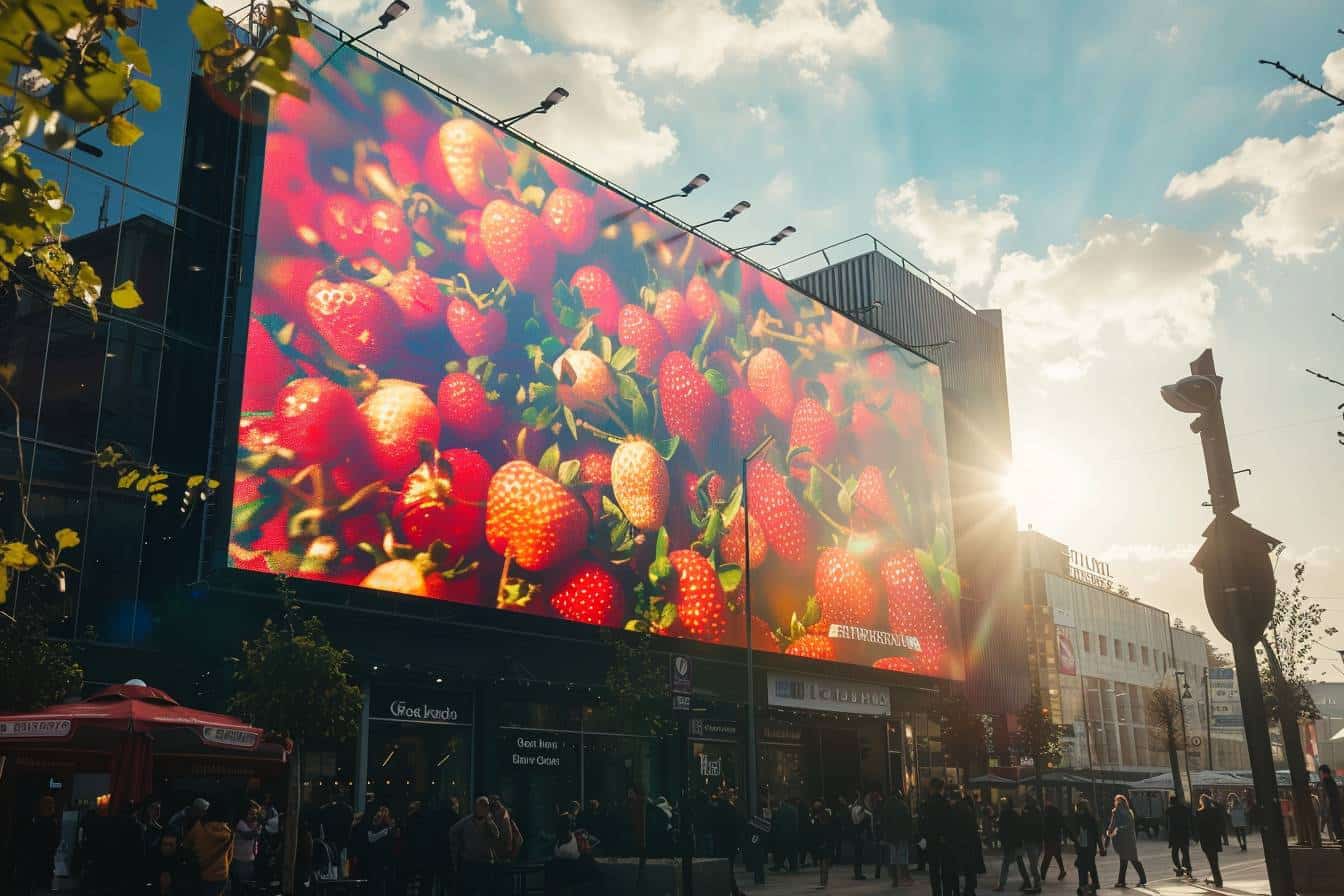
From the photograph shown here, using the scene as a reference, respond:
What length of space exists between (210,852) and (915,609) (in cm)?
2940

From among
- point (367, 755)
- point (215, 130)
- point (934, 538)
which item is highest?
point (215, 130)

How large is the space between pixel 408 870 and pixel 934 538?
92.8 feet

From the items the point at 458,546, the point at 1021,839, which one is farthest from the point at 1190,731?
the point at 458,546

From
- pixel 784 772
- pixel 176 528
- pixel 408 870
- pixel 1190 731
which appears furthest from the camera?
pixel 1190 731

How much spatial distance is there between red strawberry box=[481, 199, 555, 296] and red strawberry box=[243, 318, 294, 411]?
631 cm

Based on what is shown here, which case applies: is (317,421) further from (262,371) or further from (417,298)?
(417,298)

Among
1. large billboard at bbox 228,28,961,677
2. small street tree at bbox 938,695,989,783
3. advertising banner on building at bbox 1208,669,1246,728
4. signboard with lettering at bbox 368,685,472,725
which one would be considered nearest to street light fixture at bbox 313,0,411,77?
large billboard at bbox 228,28,961,677

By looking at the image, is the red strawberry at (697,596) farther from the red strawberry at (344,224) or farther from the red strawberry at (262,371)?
the red strawberry at (262,371)

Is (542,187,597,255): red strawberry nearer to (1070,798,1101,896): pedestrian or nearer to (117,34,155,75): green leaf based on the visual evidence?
(1070,798,1101,896): pedestrian

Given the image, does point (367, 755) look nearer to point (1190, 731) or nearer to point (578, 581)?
point (578, 581)

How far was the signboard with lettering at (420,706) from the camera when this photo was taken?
2458cm

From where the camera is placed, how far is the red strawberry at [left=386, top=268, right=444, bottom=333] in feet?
79.4

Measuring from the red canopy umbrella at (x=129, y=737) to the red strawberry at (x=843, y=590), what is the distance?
20.9 m

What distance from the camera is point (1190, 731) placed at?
9569 centimetres
